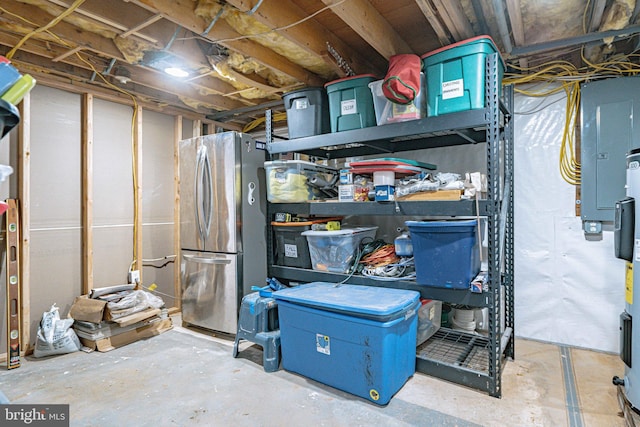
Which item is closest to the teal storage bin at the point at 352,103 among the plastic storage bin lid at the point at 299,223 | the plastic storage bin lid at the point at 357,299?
the plastic storage bin lid at the point at 299,223

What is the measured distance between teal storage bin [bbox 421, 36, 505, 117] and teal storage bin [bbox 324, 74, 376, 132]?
483 millimetres

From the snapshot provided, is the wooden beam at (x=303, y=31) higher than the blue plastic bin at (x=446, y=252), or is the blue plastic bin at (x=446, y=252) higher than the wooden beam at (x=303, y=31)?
the wooden beam at (x=303, y=31)

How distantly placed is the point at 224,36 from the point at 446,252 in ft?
6.99

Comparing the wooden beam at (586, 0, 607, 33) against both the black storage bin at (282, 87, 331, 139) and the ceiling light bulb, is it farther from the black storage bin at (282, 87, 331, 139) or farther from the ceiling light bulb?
the ceiling light bulb

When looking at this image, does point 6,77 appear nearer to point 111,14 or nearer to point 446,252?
point 111,14

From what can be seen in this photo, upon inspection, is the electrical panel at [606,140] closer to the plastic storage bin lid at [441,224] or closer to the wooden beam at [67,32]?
the plastic storage bin lid at [441,224]

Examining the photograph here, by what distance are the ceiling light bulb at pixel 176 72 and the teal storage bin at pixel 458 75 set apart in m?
2.08

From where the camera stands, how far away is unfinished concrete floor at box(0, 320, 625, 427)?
2.06 m

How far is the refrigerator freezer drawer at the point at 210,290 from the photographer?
3.35 meters

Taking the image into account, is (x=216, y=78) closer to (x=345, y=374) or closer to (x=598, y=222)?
(x=345, y=374)

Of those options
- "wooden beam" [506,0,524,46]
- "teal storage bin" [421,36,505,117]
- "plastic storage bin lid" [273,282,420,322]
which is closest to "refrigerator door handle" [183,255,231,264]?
"plastic storage bin lid" [273,282,420,322]

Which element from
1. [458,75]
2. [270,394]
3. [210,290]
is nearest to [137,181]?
[210,290]

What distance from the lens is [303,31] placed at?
8.18ft

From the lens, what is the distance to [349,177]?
9.29ft
